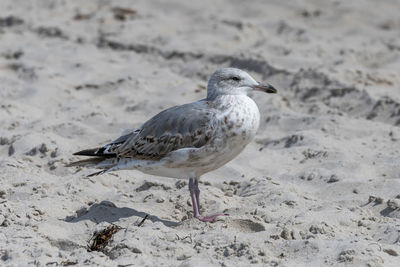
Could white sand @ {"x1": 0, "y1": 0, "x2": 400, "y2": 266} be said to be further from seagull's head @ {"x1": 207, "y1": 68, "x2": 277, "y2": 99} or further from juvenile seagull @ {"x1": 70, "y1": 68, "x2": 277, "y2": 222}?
seagull's head @ {"x1": 207, "y1": 68, "x2": 277, "y2": 99}

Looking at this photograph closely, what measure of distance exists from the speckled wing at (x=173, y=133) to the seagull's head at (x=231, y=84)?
120mm

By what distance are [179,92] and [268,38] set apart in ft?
6.88

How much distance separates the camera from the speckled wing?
15.3 ft

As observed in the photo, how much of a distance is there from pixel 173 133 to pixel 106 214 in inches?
26.6

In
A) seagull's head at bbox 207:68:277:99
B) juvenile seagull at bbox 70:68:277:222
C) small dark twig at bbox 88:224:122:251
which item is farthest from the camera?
seagull's head at bbox 207:68:277:99

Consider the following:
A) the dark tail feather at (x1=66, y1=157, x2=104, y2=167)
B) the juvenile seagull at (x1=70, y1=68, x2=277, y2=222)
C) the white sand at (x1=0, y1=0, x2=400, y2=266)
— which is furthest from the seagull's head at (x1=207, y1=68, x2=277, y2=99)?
the dark tail feather at (x1=66, y1=157, x2=104, y2=167)

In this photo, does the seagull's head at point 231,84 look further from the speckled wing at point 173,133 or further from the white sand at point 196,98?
the white sand at point 196,98

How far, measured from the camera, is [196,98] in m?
7.20

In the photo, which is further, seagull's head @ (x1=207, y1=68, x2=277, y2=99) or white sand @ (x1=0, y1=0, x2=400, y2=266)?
seagull's head @ (x1=207, y1=68, x2=277, y2=99)

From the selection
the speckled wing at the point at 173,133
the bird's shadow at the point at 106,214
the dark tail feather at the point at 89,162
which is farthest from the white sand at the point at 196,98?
the speckled wing at the point at 173,133

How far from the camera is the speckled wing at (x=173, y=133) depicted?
4.65m

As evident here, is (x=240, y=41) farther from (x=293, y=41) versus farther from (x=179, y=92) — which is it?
(x=179, y=92)

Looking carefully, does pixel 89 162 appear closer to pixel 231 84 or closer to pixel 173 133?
pixel 173 133

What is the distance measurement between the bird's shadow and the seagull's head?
913 mm
